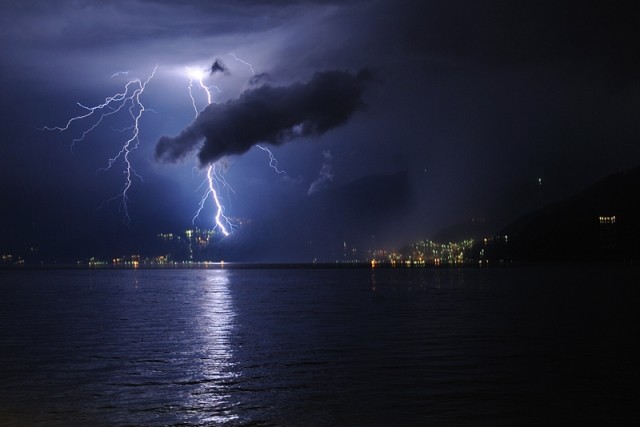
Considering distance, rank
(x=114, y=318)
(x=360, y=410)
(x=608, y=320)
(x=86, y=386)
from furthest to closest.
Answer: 1. (x=114, y=318)
2. (x=608, y=320)
3. (x=86, y=386)
4. (x=360, y=410)

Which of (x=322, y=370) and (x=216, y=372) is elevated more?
(x=216, y=372)

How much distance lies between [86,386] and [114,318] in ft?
110

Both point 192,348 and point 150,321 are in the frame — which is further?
point 150,321

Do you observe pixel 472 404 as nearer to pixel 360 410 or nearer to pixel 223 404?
Answer: pixel 360 410

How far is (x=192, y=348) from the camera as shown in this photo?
38469 millimetres

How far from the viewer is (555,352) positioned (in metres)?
36.2

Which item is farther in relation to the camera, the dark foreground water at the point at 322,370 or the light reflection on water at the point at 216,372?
the light reflection on water at the point at 216,372

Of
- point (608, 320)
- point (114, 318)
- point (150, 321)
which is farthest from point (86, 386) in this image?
point (608, 320)

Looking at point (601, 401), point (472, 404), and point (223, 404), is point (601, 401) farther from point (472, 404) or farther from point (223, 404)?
point (223, 404)

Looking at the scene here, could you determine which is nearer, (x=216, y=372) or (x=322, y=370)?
(x=216, y=372)

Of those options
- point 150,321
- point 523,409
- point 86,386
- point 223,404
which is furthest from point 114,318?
point 523,409

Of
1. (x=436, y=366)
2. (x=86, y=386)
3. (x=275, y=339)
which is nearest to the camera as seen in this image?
(x=86, y=386)

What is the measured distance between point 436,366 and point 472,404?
25.8 feet

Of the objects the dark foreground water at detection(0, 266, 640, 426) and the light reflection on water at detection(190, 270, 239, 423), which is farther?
the light reflection on water at detection(190, 270, 239, 423)
